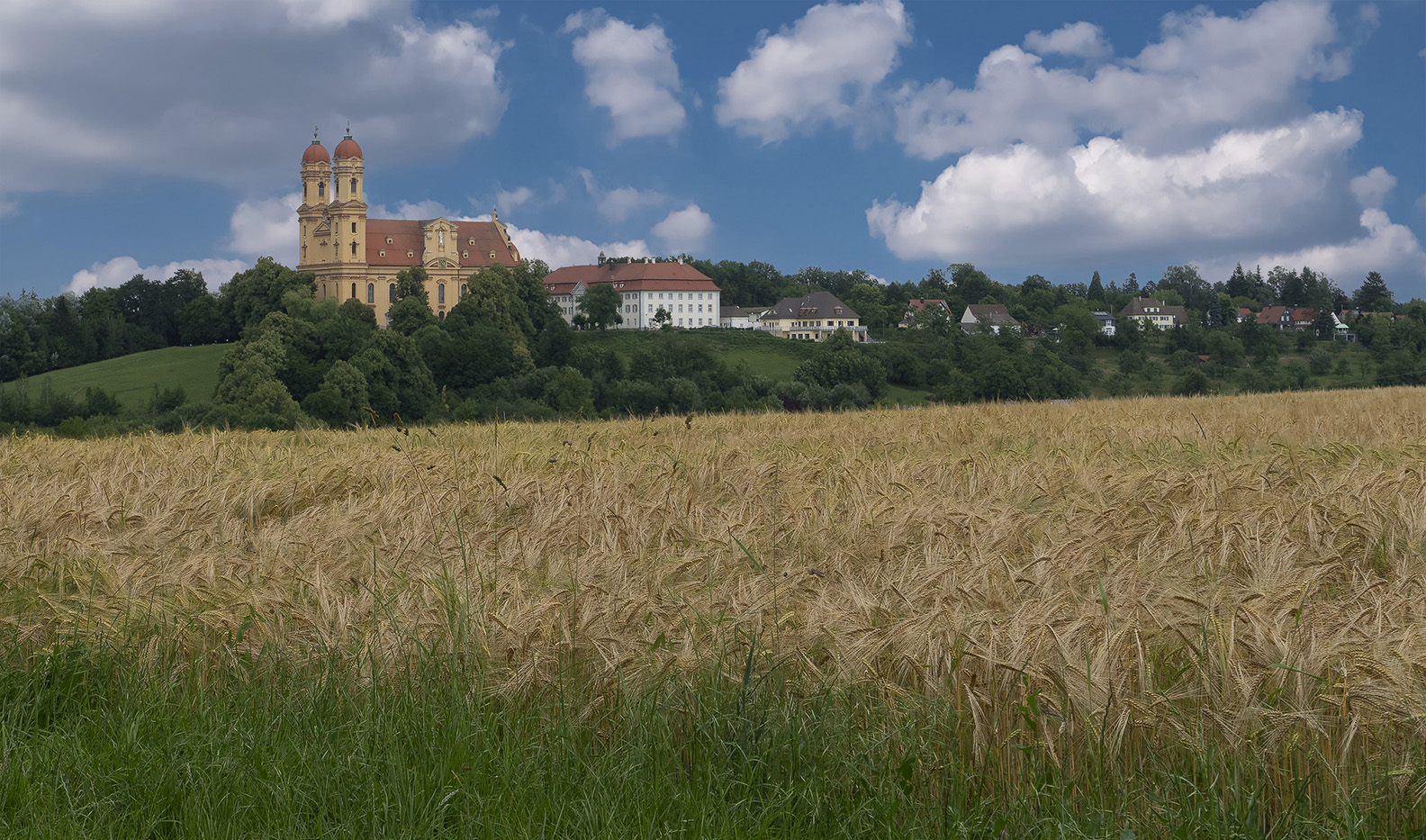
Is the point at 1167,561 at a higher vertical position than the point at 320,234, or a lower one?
lower

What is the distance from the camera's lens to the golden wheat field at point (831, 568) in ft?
11.4

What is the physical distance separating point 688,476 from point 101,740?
460cm

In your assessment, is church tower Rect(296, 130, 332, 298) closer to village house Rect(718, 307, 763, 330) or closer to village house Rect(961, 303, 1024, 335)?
village house Rect(718, 307, 763, 330)

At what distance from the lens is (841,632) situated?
3859 millimetres

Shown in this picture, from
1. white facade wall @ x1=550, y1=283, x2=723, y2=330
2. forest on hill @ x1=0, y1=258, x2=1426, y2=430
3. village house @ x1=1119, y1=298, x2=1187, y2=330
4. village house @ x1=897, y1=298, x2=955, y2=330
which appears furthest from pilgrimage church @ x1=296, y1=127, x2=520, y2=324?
village house @ x1=1119, y1=298, x2=1187, y2=330

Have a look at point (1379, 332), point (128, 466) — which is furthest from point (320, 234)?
point (128, 466)

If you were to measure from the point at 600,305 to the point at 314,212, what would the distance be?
4562 cm

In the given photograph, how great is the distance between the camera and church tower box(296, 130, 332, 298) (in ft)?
465

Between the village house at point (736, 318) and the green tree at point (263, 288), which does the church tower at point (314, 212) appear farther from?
the village house at point (736, 318)

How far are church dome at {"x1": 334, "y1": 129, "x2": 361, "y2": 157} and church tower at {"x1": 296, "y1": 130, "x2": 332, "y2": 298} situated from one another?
13.9ft

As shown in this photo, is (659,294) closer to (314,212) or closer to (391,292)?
(391,292)

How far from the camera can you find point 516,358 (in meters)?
98.9

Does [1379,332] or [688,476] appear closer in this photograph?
[688,476]

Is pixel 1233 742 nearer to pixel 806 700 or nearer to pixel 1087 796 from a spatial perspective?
pixel 1087 796
